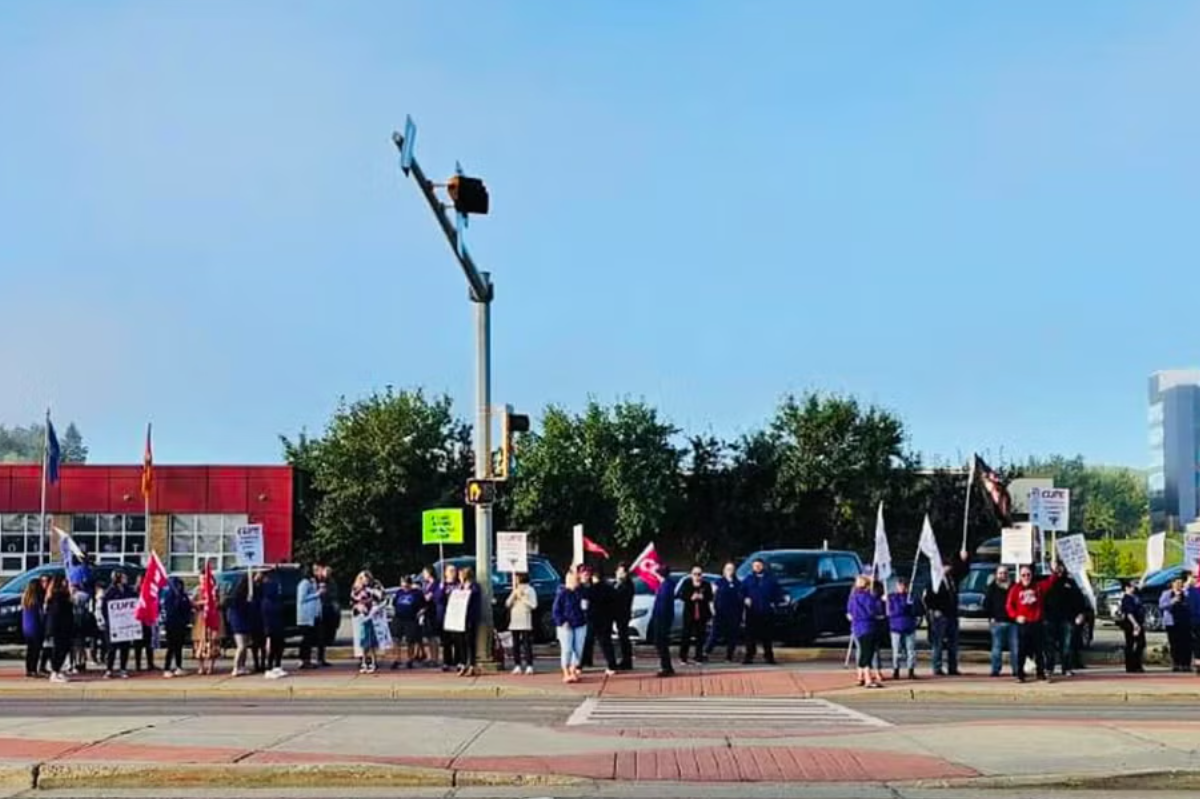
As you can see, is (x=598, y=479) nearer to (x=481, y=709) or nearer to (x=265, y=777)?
(x=481, y=709)

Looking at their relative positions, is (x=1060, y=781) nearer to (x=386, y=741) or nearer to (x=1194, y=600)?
(x=386, y=741)

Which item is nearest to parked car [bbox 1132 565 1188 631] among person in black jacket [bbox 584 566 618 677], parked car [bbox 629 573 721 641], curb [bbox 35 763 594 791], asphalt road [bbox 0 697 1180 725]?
parked car [bbox 629 573 721 641]

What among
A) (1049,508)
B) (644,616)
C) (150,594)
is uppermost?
(1049,508)

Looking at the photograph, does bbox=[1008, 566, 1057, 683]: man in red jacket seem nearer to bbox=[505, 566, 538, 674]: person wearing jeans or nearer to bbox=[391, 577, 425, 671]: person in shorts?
bbox=[505, 566, 538, 674]: person wearing jeans

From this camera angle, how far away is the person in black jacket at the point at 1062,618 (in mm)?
22284

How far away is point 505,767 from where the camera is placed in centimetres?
1220

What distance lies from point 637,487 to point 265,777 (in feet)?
125

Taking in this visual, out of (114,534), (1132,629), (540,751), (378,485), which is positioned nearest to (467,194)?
(540,751)

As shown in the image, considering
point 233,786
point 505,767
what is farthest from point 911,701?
point 233,786

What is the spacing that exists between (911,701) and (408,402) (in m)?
34.4

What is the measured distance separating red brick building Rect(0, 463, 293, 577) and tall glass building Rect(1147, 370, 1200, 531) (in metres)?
34.0

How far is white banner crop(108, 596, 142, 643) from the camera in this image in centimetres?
2286

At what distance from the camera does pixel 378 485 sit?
49969mm

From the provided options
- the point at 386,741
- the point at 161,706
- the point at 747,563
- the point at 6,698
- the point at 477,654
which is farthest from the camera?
the point at 747,563
